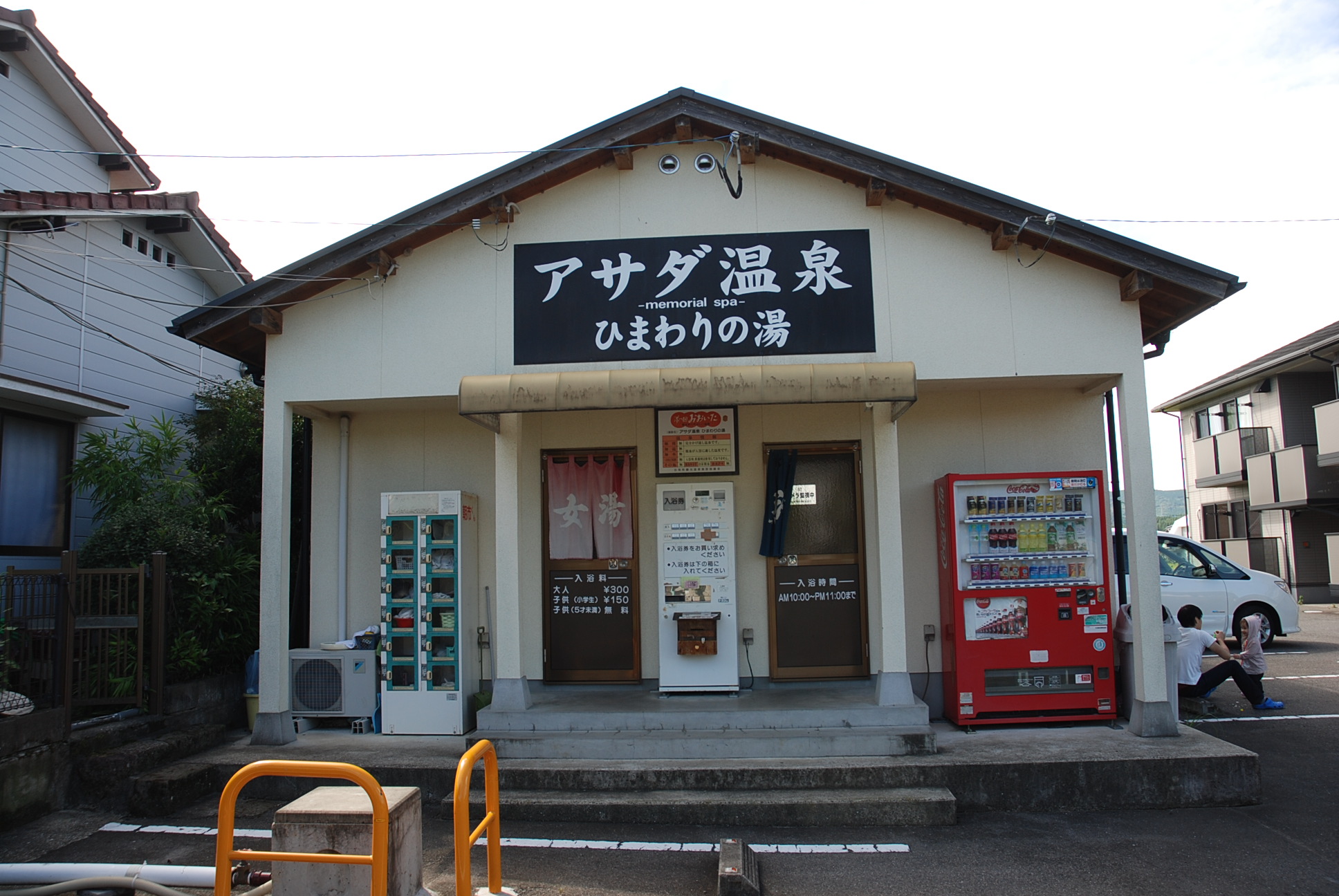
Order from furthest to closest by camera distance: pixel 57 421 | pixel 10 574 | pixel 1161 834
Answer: pixel 57 421 < pixel 10 574 < pixel 1161 834

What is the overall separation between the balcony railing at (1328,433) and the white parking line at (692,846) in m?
20.5

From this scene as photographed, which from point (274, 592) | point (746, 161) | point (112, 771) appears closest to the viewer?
point (112, 771)

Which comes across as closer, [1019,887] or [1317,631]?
[1019,887]

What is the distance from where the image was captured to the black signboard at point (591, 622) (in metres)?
8.80

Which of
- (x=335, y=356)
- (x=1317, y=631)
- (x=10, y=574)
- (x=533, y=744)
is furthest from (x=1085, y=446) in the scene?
(x=1317, y=631)

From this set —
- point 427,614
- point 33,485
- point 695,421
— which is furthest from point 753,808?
point 33,485

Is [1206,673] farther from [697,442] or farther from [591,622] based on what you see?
[591,622]

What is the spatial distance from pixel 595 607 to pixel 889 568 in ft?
10.4

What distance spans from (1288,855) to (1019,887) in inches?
79.6

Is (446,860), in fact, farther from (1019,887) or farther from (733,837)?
(1019,887)

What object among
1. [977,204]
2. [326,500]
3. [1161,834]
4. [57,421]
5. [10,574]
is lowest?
[1161,834]

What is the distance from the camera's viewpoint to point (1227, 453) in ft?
82.6

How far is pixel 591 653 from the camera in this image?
8.82 metres

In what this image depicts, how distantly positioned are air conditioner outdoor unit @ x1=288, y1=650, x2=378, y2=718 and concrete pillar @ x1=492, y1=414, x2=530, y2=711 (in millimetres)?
1624
